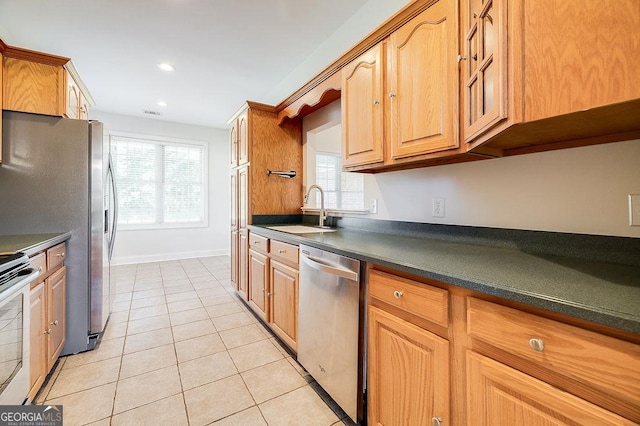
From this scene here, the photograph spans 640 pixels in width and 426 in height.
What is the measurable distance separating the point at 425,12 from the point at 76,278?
9.49 feet

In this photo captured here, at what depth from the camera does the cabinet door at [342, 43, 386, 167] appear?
5.43 ft

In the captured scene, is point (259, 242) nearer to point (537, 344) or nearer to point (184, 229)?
point (537, 344)

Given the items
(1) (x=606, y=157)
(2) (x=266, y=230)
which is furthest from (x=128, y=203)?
(1) (x=606, y=157)

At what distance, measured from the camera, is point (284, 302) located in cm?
207

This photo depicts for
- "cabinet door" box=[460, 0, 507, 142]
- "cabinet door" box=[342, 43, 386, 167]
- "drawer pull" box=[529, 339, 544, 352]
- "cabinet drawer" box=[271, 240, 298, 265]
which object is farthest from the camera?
"cabinet drawer" box=[271, 240, 298, 265]

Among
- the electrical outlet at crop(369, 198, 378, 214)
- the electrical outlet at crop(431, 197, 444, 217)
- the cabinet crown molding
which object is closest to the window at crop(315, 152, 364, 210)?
the electrical outlet at crop(369, 198, 378, 214)

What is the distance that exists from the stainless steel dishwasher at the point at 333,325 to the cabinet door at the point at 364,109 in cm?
72

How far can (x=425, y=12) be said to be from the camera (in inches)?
54.5

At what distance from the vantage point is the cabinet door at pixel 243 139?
2.82 metres

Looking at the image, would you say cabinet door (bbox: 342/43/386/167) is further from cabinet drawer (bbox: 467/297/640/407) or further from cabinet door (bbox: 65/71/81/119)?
cabinet door (bbox: 65/71/81/119)

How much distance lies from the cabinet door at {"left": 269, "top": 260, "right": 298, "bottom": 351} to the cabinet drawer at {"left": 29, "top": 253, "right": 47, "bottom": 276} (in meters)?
1.40

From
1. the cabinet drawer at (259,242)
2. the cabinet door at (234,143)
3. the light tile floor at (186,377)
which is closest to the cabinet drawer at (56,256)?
the light tile floor at (186,377)

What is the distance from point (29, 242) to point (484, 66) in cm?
253

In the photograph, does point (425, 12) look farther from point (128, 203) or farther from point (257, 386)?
point (128, 203)
